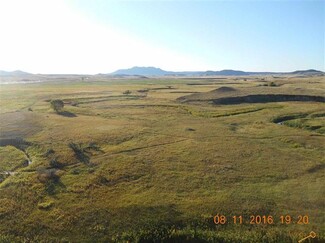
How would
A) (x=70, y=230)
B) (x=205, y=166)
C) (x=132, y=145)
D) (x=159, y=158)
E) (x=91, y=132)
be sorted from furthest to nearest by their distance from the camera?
(x=91, y=132), (x=132, y=145), (x=159, y=158), (x=205, y=166), (x=70, y=230)

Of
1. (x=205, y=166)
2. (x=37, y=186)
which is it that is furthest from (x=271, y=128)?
(x=37, y=186)

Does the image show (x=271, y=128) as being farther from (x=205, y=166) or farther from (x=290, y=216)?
(x=290, y=216)

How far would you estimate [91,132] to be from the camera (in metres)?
62.0

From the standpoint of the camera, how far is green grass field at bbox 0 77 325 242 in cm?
3034

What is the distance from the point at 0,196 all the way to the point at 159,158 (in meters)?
19.9

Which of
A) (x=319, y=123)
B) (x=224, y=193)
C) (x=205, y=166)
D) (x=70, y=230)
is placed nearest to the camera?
(x=70, y=230)
